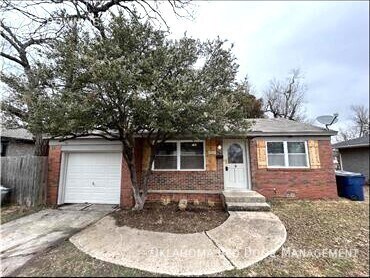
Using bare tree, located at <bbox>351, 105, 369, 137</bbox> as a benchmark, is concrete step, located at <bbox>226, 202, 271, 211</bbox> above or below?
below

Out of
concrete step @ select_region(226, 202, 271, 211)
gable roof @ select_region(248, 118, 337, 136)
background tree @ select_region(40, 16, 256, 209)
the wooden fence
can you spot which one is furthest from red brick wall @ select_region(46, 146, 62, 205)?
gable roof @ select_region(248, 118, 337, 136)

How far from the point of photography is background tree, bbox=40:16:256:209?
534 centimetres

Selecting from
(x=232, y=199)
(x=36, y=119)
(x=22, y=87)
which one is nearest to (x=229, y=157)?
(x=232, y=199)

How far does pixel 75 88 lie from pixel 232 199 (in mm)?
5882

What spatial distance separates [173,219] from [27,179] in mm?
6527

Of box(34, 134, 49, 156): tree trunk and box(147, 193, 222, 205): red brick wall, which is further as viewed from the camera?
box(34, 134, 49, 156): tree trunk

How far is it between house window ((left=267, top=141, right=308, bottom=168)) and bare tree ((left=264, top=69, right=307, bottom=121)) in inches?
701

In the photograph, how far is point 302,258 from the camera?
414cm

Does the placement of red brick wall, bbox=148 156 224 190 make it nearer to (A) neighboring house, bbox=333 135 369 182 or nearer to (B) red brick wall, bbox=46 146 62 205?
(B) red brick wall, bbox=46 146 62 205

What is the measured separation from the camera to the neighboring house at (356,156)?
50.0ft

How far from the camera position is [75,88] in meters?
5.78

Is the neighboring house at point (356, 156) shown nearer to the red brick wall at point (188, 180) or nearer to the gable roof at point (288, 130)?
the gable roof at point (288, 130)

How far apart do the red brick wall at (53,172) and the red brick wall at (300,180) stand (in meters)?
8.20

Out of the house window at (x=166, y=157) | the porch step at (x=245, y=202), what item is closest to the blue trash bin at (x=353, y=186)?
the porch step at (x=245, y=202)
